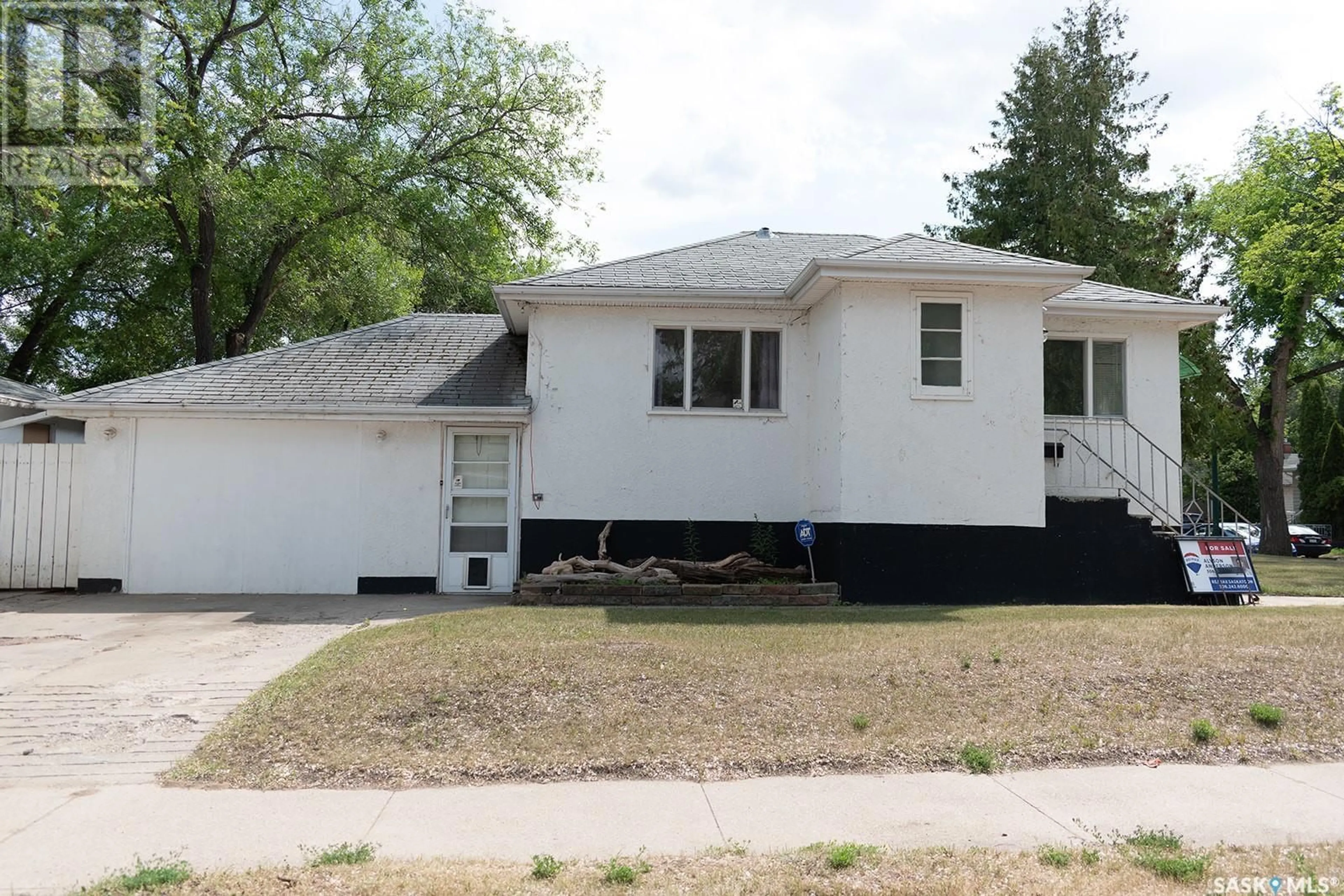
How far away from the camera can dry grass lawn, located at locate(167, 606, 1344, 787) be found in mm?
5996

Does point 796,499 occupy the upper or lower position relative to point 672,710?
upper

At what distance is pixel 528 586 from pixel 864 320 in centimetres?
558

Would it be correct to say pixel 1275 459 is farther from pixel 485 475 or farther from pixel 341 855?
pixel 341 855

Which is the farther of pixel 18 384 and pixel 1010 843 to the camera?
pixel 18 384

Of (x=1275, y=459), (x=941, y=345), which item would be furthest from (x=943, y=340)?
(x=1275, y=459)

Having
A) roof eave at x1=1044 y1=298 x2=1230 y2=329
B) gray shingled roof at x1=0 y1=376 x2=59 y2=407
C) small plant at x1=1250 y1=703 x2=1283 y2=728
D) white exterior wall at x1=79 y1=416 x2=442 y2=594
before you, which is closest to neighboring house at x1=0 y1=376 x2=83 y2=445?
gray shingled roof at x1=0 y1=376 x2=59 y2=407

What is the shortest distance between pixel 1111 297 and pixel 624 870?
41.7 ft

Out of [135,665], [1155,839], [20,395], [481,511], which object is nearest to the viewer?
[1155,839]

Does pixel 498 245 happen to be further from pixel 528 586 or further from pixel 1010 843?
pixel 1010 843

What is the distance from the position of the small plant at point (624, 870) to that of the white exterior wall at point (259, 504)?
9.67 metres

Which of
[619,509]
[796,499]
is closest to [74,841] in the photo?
[619,509]

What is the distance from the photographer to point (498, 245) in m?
25.9

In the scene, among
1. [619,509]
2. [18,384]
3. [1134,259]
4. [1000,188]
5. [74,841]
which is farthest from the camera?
[1000,188]

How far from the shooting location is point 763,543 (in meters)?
13.4
